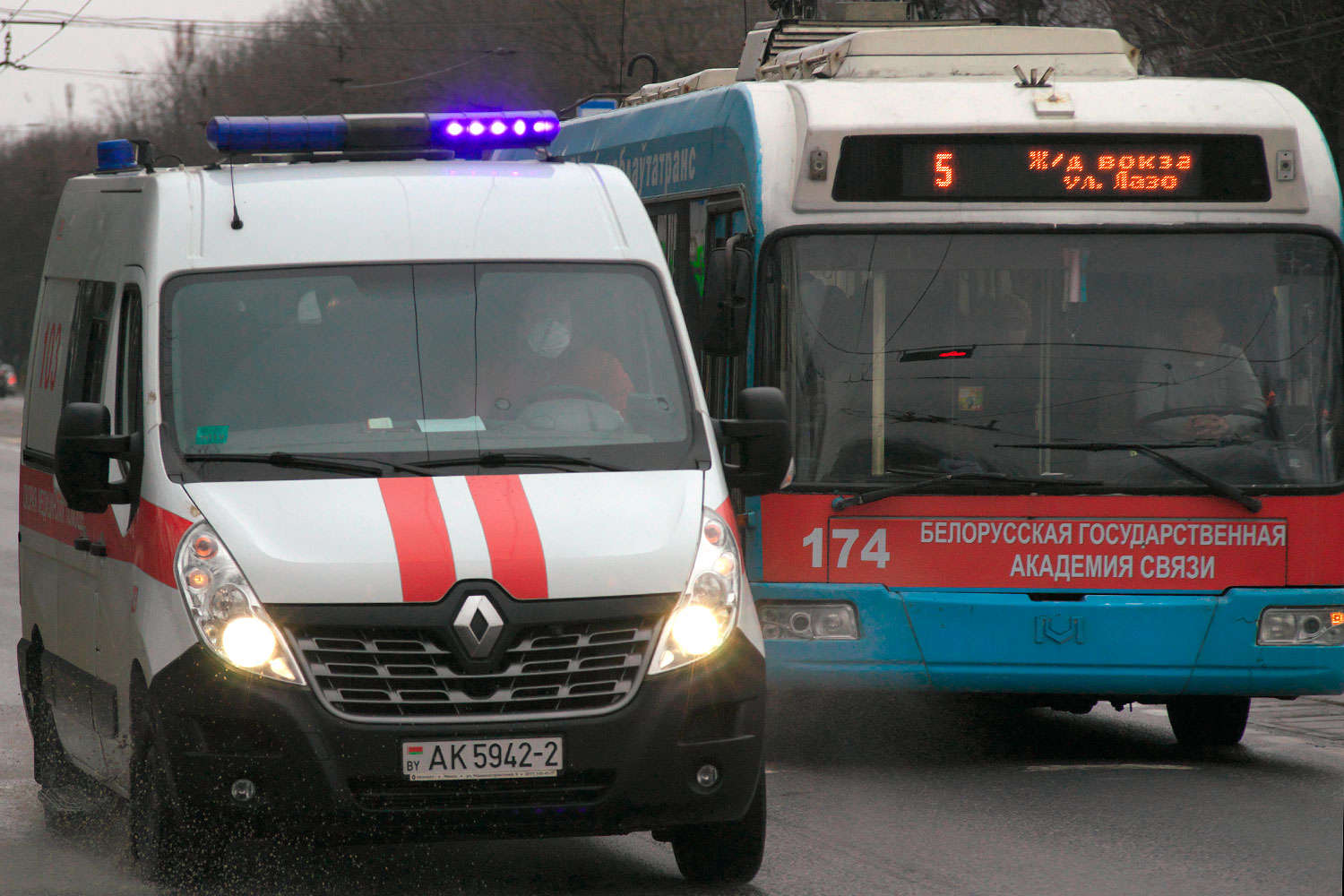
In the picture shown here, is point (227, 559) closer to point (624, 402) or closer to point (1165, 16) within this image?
point (624, 402)

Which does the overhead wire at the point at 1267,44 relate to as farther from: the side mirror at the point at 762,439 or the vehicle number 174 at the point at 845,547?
the side mirror at the point at 762,439

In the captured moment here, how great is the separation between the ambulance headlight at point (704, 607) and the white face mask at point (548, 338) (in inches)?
35.2

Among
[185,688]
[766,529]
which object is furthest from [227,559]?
[766,529]

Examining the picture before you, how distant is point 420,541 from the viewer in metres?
6.03

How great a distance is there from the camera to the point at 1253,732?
1054 centimetres

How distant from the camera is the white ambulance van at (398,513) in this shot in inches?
234

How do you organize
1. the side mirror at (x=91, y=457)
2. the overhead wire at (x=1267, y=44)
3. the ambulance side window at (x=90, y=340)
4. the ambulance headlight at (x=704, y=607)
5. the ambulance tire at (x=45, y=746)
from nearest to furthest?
the ambulance headlight at (x=704, y=607) < the side mirror at (x=91, y=457) < the ambulance side window at (x=90, y=340) < the ambulance tire at (x=45, y=746) < the overhead wire at (x=1267, y=44)

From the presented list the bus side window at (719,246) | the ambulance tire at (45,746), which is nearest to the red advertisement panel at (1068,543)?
the bus side window at (719,246)

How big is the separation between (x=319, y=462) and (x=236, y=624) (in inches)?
25.1

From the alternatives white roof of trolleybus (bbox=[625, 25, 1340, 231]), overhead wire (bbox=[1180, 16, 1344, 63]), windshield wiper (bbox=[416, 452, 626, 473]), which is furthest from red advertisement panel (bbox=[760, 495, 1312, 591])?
overhead wire (bbox=[1180, 16, 1344, 63])

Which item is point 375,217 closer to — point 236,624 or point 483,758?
point 236,624

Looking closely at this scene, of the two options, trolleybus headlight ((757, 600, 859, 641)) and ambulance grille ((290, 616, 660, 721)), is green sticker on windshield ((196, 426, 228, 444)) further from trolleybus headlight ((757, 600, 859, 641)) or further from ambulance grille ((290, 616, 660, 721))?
trolleybus headlight ((757, 600, 859, 641))

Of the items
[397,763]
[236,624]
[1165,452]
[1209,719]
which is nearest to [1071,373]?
[1165,452]

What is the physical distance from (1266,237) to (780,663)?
2693 millimetres
